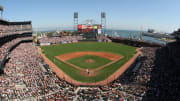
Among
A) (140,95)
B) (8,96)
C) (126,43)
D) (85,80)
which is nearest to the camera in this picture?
(8,96)

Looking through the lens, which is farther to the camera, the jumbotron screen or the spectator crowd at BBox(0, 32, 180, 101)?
the jumbotron screen

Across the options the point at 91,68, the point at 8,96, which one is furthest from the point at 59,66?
the point at 8,96

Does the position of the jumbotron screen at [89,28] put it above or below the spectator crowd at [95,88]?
above

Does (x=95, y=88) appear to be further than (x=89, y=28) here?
No

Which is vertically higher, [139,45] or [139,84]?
[139,45]

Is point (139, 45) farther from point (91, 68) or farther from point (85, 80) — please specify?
point (85, 80)

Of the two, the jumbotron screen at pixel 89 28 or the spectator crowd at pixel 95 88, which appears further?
the jumbotron screen at pixel 89 28

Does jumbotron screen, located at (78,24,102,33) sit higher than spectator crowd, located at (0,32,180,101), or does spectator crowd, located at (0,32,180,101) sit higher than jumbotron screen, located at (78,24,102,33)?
jumbotron screen, located at (78,24,102,33)

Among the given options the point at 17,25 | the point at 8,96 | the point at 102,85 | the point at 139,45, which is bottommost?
the point at 102,85

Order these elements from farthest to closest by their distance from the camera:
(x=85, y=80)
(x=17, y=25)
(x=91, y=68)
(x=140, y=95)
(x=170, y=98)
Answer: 1. (x=17, y=25)
2. (x=91, y=68)
3. (x=85, y=80)
4. (x=140, y=95)
5. (x=170, y=98)

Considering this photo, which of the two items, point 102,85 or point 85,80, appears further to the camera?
point 85,80

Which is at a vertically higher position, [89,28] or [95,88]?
[89,28]
